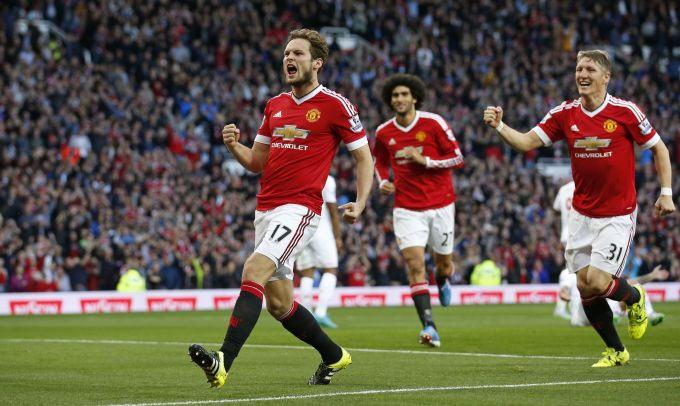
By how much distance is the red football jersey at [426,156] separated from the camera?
14.6m

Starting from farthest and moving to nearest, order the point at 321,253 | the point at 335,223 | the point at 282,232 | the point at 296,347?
the point at 321,253 → the point at 335,223 → the point at 296,347 → the point at 282,232

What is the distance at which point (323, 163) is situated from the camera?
377 inches

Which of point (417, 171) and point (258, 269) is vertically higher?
point (417, 171)

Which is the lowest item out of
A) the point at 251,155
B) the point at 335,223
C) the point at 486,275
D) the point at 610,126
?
the point at 486,275

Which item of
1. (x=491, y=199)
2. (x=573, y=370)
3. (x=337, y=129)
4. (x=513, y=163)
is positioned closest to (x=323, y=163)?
(x=337, y=129)

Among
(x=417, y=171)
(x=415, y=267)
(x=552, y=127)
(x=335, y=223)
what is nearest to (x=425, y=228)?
(x=415, y=267)

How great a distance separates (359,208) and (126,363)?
3595 mm

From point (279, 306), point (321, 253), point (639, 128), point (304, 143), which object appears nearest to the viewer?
point (279, 306)

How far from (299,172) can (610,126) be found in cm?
309

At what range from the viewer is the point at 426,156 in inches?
576

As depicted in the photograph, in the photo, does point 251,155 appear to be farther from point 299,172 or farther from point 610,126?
point 610,126

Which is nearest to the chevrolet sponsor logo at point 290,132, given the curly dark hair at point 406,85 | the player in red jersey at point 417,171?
the player in red jersey at point 417,171

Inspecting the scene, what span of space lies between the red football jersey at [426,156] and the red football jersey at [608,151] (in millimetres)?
3678

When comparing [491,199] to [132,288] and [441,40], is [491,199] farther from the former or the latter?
[132,288]
